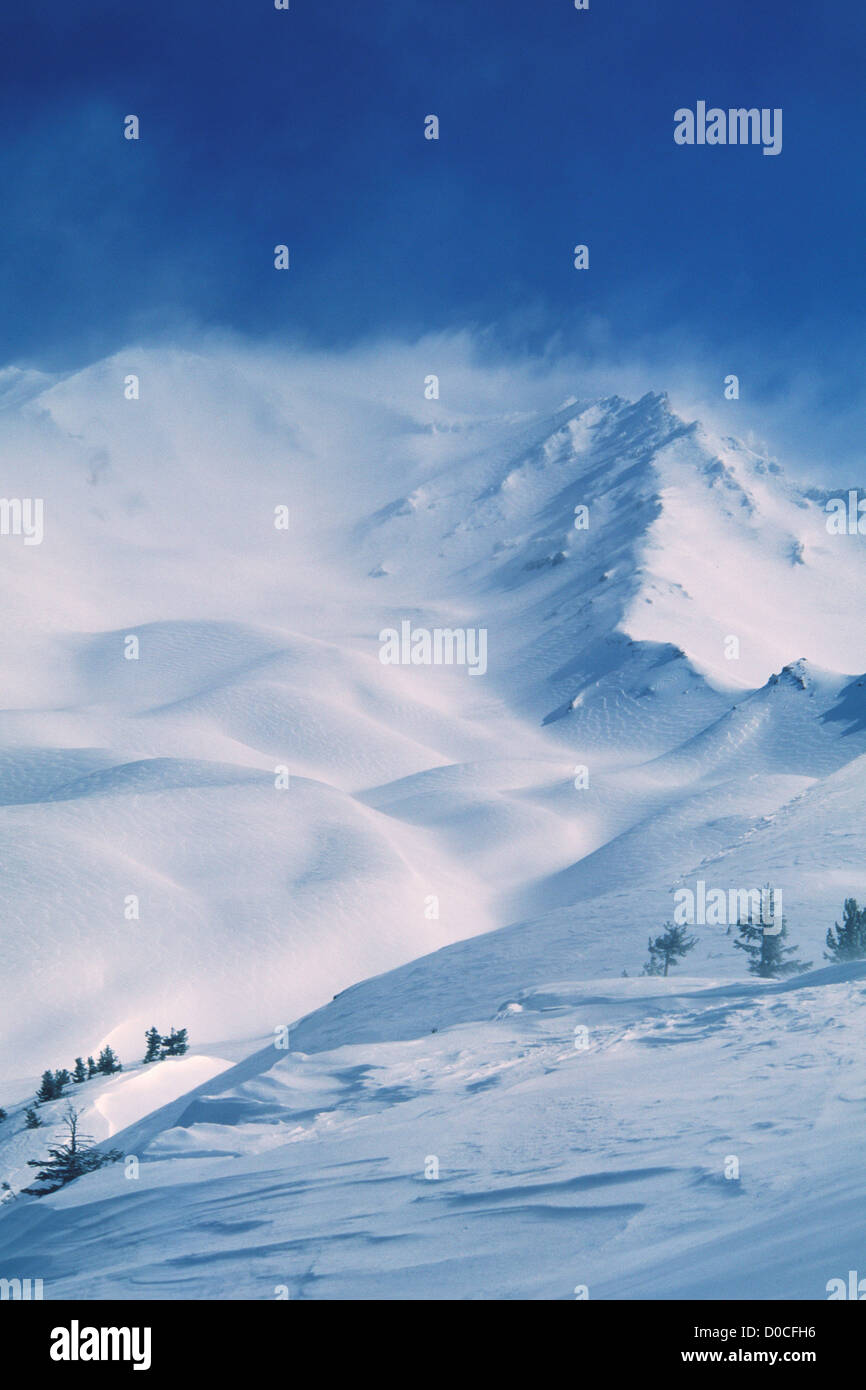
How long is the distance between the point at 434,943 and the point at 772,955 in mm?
32727

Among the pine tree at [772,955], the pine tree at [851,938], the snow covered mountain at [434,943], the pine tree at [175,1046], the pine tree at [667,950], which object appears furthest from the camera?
the pine tree at [175,1046]

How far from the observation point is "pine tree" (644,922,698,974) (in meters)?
18.5

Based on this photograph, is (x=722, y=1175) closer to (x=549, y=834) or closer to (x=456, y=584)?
(x=549, y=834)

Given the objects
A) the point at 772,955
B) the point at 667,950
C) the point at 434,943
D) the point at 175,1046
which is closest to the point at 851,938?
the point at 772,955

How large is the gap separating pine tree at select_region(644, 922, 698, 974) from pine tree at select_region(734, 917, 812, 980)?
63.3 inches

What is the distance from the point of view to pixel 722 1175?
7277 millimetres

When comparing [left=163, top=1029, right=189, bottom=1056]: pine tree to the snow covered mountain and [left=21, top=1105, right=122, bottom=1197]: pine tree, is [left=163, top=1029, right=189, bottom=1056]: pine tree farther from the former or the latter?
[left=21, top=1105, right=122, bottom=1197]: pine tree

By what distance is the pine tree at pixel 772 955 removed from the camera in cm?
1641

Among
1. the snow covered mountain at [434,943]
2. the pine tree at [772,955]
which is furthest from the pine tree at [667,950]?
the pine tree at [772,955]

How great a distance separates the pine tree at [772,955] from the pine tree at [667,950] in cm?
161

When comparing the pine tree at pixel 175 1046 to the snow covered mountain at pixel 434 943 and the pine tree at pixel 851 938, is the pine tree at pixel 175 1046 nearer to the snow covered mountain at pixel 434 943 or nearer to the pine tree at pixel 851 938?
the snow covered mountain at pixel 434 943

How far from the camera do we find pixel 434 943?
4797cm

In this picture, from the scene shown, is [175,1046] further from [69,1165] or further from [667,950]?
[69,1165]
